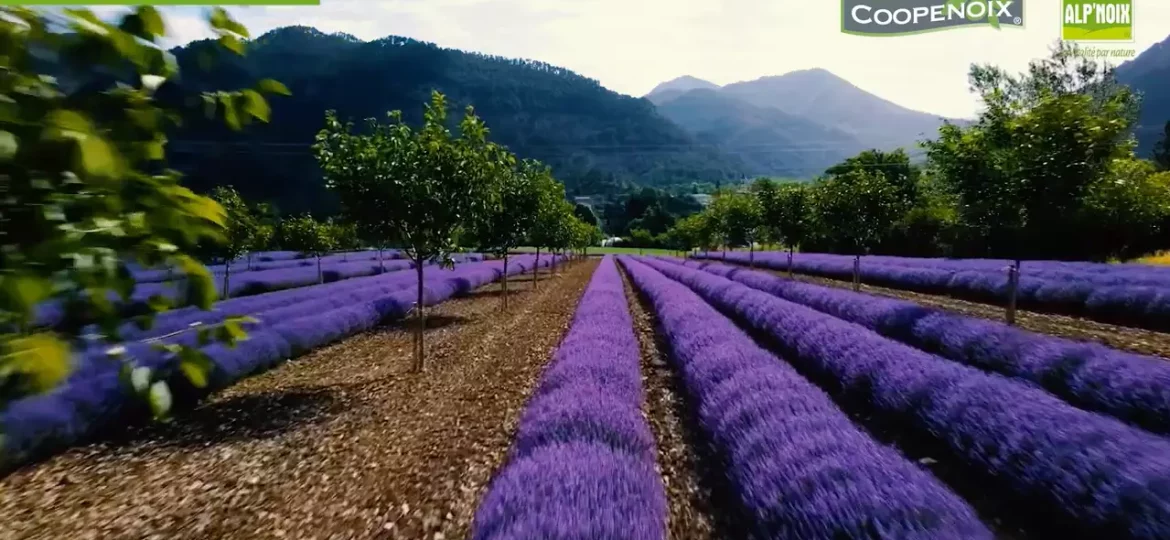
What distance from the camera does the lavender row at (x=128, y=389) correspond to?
623 centimetres

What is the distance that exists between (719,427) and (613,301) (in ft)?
36.4

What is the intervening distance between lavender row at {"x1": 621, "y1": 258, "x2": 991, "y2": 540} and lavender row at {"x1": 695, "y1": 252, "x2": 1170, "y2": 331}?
37.9ft

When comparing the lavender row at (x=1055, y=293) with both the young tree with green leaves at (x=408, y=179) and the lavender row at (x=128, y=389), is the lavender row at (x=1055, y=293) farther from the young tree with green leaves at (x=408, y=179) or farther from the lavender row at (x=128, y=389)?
the lavender row at (x=128, y=389)

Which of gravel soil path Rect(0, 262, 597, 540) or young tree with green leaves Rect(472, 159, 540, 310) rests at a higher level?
young tree with green leaves Rect(472, 159, 540, 310)

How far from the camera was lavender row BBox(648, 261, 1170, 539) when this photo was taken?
4.17 meters

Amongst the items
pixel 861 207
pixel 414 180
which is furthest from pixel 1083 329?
pixel 414 180

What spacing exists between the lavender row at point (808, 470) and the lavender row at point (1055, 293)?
11.6 m

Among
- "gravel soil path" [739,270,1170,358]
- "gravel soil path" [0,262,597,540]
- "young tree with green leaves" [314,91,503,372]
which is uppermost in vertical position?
"young tree with green leaves" [314,91,503,372]

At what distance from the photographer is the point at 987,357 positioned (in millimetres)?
9062

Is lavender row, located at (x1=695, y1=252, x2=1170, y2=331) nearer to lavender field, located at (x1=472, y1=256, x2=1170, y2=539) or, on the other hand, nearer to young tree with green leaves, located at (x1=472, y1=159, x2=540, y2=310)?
lavender field, located at (x1=472, y1=256, x2=1170, y2=539)

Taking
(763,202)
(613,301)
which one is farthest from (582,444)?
(763,202)

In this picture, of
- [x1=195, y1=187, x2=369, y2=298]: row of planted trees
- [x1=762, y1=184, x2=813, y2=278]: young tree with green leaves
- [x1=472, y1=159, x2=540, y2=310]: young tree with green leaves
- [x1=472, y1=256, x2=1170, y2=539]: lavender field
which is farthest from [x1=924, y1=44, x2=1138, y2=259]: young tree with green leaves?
[x1=195, y1=187, x2=369, y2=298]: row of planted trees

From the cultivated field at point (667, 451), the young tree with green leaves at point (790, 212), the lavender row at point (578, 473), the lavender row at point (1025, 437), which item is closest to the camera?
the lavender row at point (578, 473)

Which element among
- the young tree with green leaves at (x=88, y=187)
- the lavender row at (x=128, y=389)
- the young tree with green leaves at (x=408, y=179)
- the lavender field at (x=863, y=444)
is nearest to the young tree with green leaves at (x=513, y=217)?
the lavender row at (x=128, y=389)
